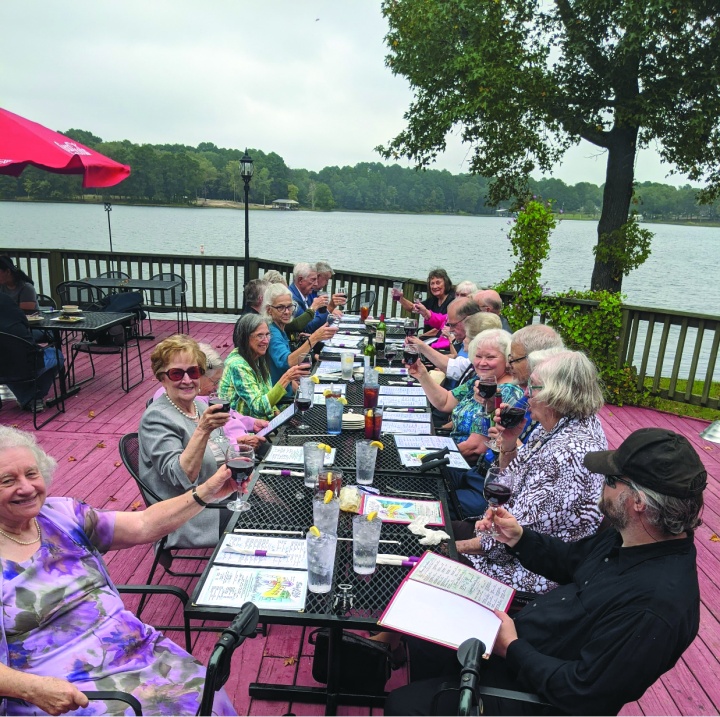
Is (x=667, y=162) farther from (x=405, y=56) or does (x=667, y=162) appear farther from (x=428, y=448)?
(x=428, y=448)

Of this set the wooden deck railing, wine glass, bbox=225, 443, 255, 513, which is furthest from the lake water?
wine glass, bbox=225, 443, 255, 513

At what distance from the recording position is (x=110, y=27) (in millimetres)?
7312

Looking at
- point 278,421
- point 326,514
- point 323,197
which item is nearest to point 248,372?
point 278,421

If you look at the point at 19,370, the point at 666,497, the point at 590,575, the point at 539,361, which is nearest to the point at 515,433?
the point at 539,361

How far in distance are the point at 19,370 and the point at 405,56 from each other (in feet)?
23.9

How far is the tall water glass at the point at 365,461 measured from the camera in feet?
7.80

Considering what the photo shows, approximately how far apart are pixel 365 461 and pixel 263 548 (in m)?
0.66

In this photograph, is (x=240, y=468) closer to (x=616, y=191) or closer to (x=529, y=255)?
(x=529, y=255)

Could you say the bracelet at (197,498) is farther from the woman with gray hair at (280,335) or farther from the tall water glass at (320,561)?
the woman with gray hair at (280,335)

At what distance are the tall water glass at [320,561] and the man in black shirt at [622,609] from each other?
0.43 meters

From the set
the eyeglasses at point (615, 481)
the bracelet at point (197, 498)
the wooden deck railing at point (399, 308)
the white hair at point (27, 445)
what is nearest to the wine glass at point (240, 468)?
the bracelet at point (197, 498)

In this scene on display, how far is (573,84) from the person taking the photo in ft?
27.8

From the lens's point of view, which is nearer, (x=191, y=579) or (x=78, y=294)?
(x=191, y=579)

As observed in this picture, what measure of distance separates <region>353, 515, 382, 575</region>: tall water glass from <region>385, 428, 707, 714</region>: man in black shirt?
1.30 feet
